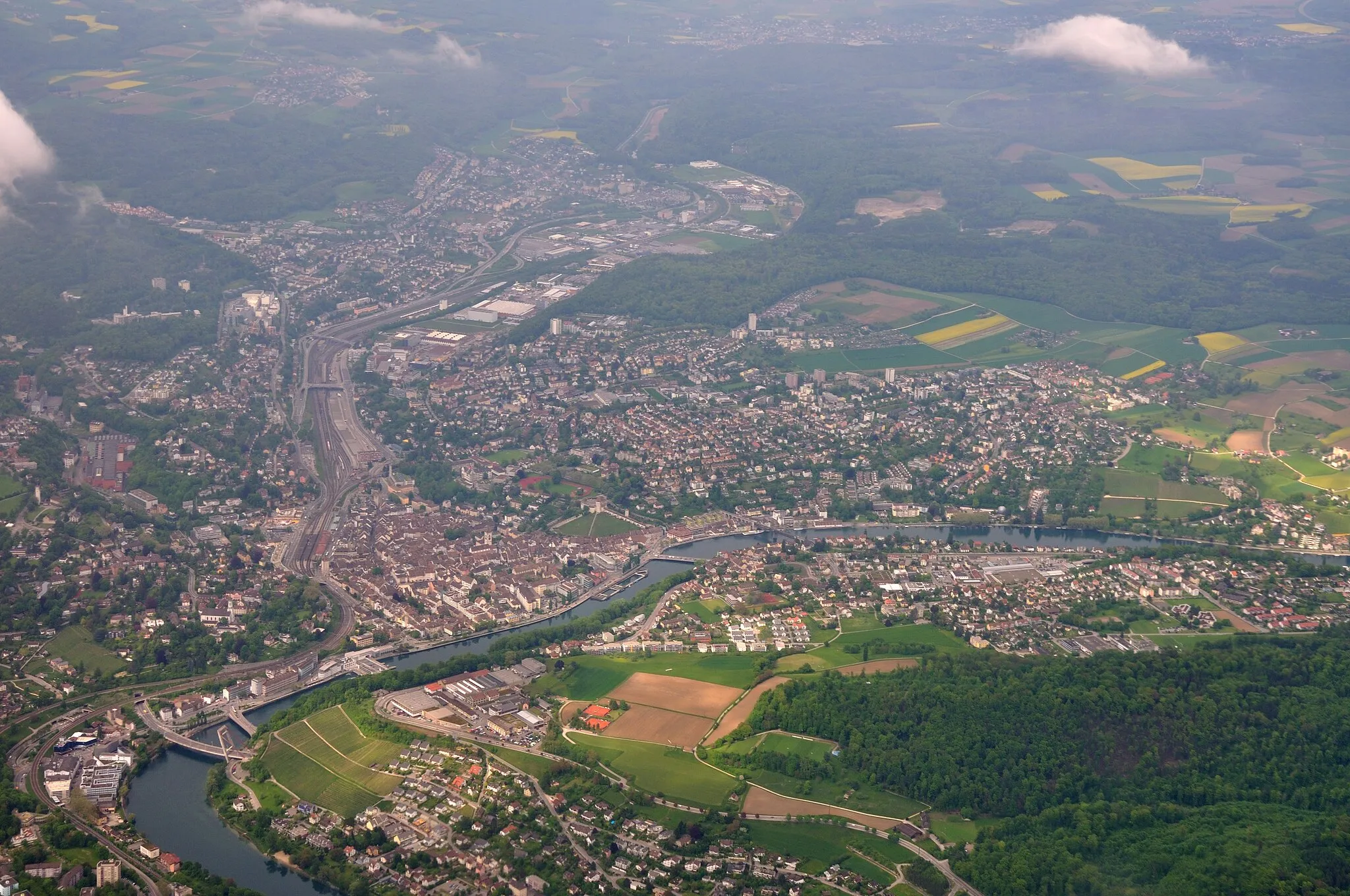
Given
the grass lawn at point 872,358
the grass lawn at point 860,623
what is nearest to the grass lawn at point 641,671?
the grass lawn at point 860,623

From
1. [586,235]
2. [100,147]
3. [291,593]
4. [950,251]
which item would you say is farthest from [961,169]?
[291,593]

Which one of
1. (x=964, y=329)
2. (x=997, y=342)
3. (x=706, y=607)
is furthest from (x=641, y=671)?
(x=964, y=329)

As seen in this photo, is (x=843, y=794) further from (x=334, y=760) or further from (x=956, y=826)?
(x=334, y=760)

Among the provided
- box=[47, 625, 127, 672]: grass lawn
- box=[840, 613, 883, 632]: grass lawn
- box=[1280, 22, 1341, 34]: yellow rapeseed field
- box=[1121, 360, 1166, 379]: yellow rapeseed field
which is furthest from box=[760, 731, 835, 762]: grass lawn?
box=[1280, 22, 1341, 34]: yellow rapeseed field

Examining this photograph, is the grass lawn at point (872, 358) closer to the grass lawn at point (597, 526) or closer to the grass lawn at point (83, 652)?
the grass lawn at point (597, 526)

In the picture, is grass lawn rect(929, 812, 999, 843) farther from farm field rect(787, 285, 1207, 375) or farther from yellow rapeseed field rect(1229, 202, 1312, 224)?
yellow rapeseed field rect(1229, 202, 1312, 224)
